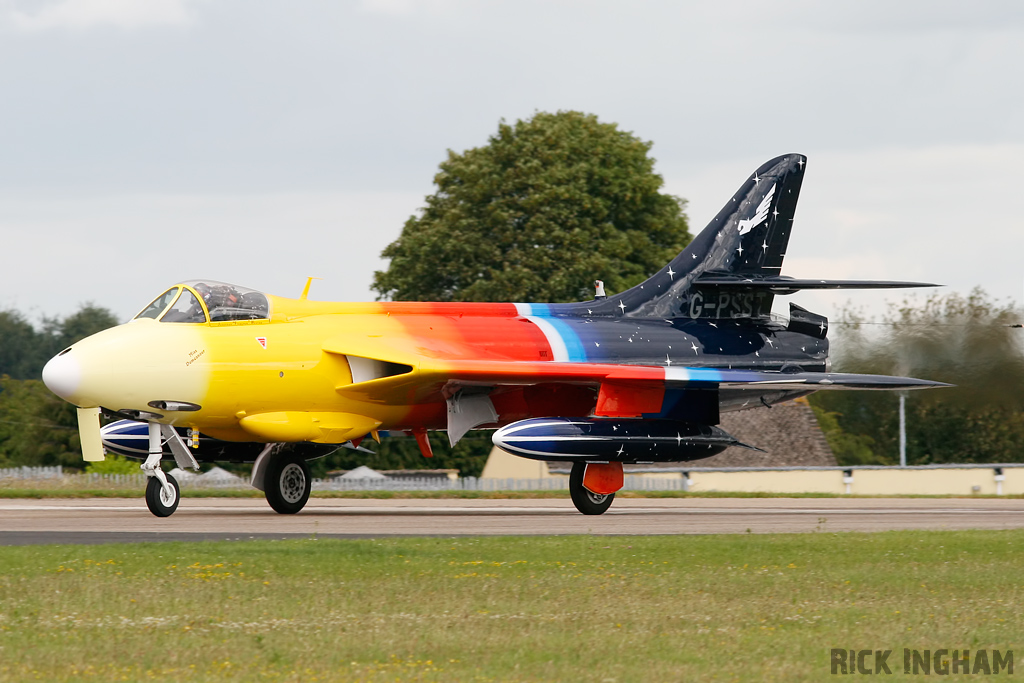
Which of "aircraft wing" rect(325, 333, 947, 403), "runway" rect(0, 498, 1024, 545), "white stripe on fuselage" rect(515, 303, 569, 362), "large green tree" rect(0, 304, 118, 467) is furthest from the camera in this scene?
"large green tree" rect(0, 304, 118, 467)

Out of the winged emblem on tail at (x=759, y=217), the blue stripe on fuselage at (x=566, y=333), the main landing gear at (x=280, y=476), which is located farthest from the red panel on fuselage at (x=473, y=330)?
the winged emblem on tail at (x=759, y=217)

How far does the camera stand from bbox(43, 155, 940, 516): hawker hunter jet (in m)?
18.5

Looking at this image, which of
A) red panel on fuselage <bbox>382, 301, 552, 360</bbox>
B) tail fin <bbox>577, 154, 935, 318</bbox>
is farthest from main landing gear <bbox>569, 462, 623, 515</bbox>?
tail fin <bbox>577, 154, 935, 318</bbox>

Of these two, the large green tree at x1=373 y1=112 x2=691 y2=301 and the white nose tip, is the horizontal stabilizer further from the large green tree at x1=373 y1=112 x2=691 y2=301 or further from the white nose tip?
the large green tree at x1=373 y1=112 x2=691 y2=301

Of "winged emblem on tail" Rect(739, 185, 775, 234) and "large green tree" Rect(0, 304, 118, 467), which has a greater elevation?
"winged emblem on tail" Rect(739, 185, 775, 234)

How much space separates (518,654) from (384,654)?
85 centimetres

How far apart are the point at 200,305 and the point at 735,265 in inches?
389

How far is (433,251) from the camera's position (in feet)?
165

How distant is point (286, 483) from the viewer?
67.1 feet

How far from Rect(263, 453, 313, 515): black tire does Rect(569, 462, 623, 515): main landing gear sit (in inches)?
166

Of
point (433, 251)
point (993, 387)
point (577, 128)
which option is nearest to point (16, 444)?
point (433, 251)

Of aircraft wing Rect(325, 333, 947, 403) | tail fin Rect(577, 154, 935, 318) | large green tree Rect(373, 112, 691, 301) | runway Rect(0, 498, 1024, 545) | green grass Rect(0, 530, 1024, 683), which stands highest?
large green tree Rect(373, 112, 691, 301)

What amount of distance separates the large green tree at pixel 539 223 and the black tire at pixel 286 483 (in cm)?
2683

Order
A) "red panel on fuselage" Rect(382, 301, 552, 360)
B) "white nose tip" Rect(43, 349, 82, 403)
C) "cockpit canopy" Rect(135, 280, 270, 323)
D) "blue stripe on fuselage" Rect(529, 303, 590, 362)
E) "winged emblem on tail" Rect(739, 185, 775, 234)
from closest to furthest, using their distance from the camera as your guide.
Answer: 1. "white nose tip" Rect(43, 349, 82, 403)
2. "cockpit canopy" Rect(135, 280, 270, 323)
3. "red panel on fuselage" Rect(382, 301, 552, 360)
4. "blue stripe on fuselage" Rect(529, 303, 590, 362)
5. "winged emblem on tail" Rect(739, 185, 775, 234)
